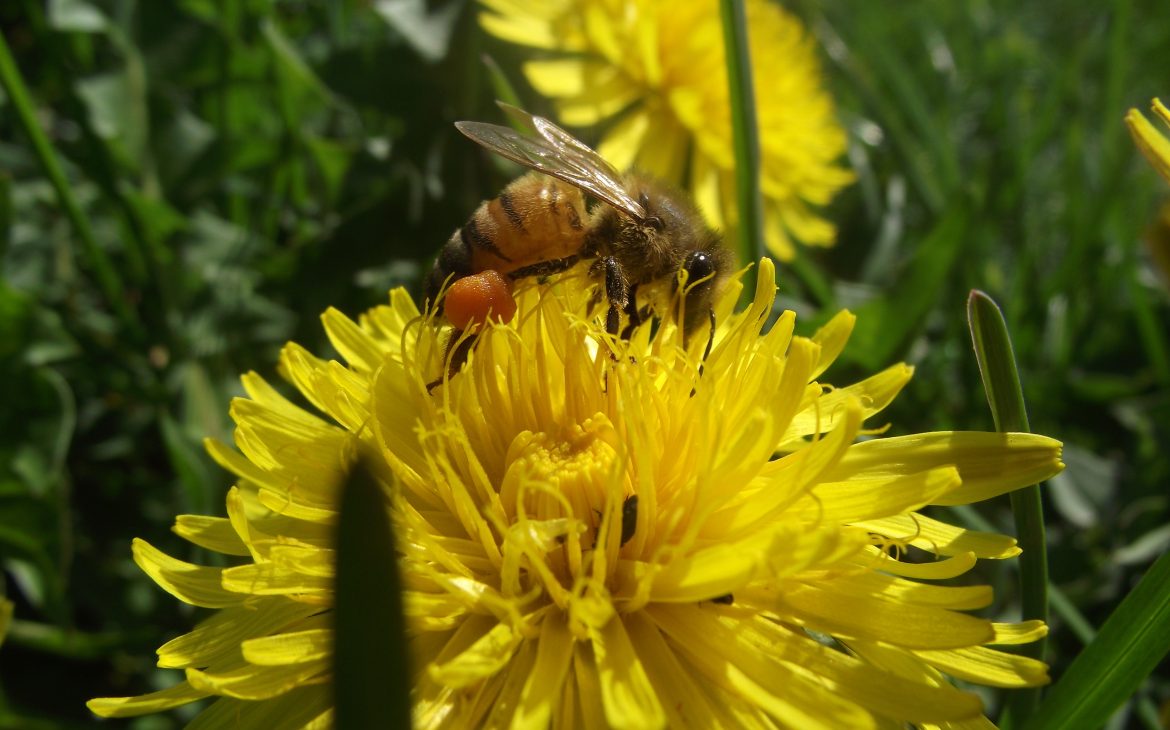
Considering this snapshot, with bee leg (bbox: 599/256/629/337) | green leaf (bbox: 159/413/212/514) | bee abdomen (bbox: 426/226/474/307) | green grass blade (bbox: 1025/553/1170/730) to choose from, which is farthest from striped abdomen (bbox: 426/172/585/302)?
green grass blade (bbox: 1025/553/1170/730)

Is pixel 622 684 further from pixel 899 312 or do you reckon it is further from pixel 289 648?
pixel 899 312

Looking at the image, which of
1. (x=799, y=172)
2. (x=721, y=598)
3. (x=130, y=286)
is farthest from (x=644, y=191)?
(x=130, y=286)

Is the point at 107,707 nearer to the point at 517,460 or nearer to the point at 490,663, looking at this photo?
the point at 490,663

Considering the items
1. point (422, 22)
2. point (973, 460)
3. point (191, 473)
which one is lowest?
point (191, 473)

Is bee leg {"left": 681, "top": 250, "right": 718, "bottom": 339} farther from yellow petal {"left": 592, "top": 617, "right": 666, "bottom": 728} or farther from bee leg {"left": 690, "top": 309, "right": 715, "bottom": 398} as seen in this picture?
yellow petal {"left": 592, "top": 617, "right": 666, "bottom": 728}

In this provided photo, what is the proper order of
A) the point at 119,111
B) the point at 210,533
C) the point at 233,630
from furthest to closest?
the point at 119,111 < the point at 210,533 < the point at 233,630

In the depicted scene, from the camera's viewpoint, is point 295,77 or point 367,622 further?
point 295,77

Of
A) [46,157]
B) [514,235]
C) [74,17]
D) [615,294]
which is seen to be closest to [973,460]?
[615,294]
